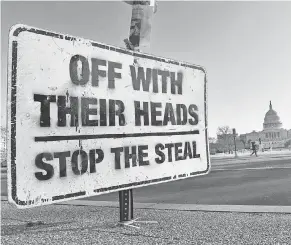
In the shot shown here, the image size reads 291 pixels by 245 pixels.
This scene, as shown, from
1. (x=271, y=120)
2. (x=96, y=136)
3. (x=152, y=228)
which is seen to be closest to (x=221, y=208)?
(x=152, y=228)

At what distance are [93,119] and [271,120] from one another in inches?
5608

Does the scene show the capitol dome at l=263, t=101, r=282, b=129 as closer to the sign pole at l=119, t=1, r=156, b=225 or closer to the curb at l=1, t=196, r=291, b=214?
the curb at l=1, t=196, r=291, b=214

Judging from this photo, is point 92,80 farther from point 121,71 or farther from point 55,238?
point 55,238

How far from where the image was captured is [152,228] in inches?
217

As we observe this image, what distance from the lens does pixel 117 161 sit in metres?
1.39

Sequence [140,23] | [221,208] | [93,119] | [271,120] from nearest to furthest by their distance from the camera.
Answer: [93,119] < [140,23] < [221,208] < [271,120]

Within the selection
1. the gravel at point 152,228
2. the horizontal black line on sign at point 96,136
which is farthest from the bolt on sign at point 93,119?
the gravel at point 152,228

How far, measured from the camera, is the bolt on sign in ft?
3.56

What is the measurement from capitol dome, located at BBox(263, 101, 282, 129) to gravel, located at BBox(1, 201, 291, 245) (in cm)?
13591

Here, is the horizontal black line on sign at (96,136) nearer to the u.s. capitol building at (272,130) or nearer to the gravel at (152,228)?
the gravel at (152,228)

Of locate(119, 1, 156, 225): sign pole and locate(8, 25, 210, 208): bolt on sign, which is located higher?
locate(119, 1, 156, 225): sign pole

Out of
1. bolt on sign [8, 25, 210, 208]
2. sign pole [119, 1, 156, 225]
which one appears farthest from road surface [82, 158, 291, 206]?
sign pole [119, 1, 156, 225]

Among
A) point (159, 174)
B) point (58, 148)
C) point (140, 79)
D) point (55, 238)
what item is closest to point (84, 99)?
point (58, 148)

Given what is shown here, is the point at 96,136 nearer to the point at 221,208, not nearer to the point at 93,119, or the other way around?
the point at 93,119
